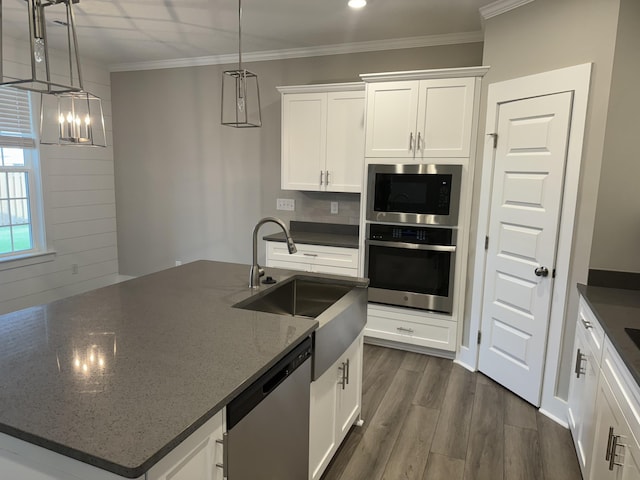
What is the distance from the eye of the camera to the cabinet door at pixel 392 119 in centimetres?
337

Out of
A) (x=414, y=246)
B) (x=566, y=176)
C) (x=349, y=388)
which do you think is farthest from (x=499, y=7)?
(x=349, y=388)

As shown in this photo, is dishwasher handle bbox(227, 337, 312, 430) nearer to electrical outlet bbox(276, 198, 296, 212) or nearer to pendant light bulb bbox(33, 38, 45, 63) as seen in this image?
pendant light bulb bbox(33, 38, 45, 63)

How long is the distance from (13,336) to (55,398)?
0.58 m

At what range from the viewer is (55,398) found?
1.12 metres

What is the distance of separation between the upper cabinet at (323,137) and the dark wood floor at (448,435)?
1.75m

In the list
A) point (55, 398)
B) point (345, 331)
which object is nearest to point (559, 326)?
point (345, 331)

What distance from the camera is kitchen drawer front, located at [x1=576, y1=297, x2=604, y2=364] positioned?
1.93 meters

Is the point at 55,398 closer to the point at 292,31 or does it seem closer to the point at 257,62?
the point at 292,31

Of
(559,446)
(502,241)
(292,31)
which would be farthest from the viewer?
(292,31)

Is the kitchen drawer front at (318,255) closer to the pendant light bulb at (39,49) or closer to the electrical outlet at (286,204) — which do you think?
the electrical outlet at (286,204)

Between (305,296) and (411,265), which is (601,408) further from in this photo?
(411,265)

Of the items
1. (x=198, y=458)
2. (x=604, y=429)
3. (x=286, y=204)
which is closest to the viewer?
(x=198, y=458)

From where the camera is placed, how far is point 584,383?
219 cm

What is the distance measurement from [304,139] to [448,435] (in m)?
2.68
